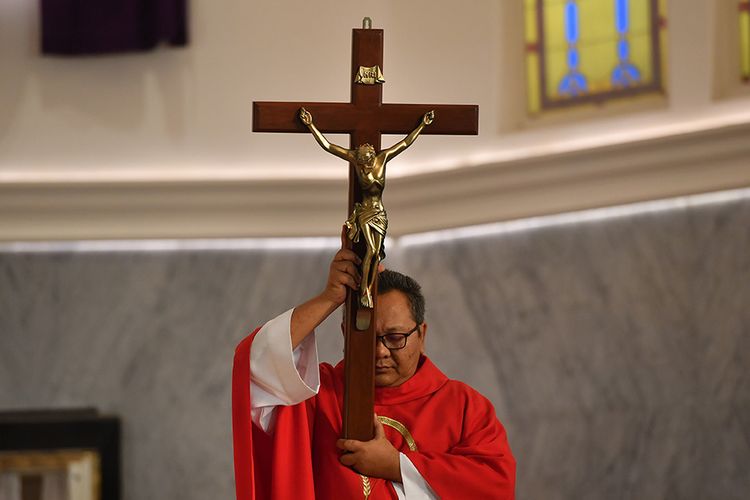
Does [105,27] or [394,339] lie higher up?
[105,27]

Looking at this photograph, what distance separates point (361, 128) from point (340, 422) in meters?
0.87

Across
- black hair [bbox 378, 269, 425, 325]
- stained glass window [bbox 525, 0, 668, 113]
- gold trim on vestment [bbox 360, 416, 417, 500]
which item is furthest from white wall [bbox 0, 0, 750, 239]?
gold trim on vestment [bbox 360, 416, 417, 500]

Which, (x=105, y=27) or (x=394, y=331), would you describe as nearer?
(x=394, y=331)

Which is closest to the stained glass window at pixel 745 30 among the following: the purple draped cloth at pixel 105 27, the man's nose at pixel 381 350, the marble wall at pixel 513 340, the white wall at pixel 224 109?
the white wall at pixel 224 109

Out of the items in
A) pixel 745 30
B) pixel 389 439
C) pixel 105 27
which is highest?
pixel 105 27

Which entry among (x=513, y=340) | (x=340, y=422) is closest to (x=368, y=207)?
(x=340, y=422)

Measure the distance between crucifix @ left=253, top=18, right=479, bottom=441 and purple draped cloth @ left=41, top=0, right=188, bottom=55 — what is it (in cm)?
274

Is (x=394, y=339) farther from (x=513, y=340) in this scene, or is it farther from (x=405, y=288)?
(x=513, y=340)

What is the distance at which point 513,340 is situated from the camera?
6.17 metres

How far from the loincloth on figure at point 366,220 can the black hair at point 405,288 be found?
29 cm

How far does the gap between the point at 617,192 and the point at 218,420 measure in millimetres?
2046

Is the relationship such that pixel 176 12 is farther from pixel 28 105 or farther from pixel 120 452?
→ pixel 120 452

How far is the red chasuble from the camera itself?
401cm

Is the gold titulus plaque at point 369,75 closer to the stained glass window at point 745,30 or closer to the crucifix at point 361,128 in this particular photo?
the crucifix at point 361,128
